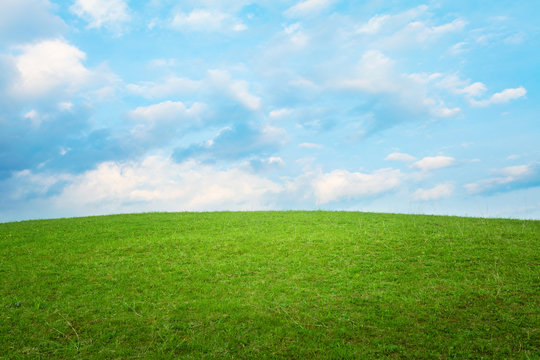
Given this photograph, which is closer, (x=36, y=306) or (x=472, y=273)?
(x=36, y=306)

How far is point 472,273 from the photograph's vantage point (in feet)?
40.5

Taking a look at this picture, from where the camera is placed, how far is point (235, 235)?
59.9 feet

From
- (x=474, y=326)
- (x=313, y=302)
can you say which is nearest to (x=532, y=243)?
(x=474, y=326)

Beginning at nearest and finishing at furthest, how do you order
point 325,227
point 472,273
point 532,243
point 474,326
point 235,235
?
point 474,326, point 472,273, point 532,243, point 235,235, point 325,227

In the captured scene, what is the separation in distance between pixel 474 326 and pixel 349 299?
3.22 m

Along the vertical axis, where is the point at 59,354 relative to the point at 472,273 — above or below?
below

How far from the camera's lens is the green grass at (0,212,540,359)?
8.30m

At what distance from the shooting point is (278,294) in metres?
11.0

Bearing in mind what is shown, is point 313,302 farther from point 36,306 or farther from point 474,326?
point 36,306

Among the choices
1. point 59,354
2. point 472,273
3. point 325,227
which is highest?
point 325,227

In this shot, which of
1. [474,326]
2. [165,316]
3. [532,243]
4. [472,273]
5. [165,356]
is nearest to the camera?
[165,356]

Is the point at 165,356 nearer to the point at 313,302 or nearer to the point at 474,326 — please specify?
the point at 313,302

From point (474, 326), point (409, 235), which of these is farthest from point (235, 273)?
point (409, 235)

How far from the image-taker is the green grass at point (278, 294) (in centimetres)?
830
